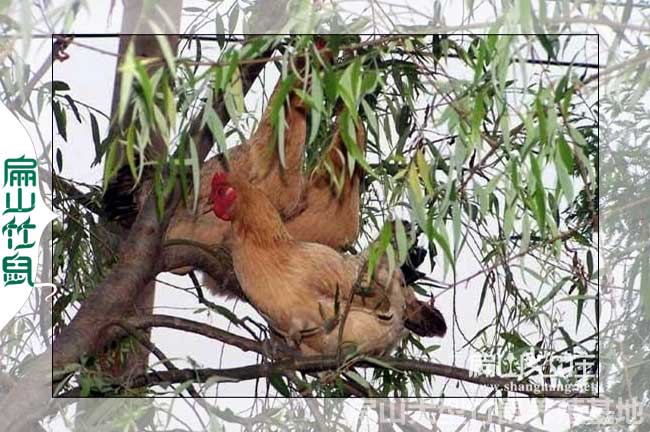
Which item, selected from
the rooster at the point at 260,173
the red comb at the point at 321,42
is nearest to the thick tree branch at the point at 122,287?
the rooster at the point at 260,173

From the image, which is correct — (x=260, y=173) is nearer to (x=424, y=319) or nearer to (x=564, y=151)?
(x=424, y=319)

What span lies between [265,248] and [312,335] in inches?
6.5

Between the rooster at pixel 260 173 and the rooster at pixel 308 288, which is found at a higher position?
the rooster at pixel 260 173

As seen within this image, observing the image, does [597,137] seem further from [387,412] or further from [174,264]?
[174,264]

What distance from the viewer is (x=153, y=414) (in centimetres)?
167

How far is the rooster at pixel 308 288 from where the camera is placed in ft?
5.68

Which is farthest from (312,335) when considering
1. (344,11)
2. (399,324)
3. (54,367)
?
(344,11)

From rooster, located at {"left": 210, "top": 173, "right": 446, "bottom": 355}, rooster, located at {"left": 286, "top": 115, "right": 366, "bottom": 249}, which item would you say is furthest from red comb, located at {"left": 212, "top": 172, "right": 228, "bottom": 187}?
rooster, located at {"left": 286, "top": 115, "right": 366, "bottom": 249}

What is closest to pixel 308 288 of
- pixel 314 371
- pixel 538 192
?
pixel 314 371

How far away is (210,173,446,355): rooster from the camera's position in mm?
1730

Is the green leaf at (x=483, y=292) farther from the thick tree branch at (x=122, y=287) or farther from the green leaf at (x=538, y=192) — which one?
the thick tree branch at (x=122, y=287)

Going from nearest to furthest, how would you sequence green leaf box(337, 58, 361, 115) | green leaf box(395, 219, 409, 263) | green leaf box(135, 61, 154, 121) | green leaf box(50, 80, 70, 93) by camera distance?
green leaf box(135, 61, 154, 121)
green leaf box(337, 58, 361, 115)
green leaf box(395, 219, 409, 263)
green leaf box(50, 80, 70, 93)

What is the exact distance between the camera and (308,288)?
1.74 meters

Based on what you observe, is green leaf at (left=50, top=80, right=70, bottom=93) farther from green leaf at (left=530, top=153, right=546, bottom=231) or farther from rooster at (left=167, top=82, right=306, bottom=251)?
green leaf at (left=530, top=153, right=546, bottom=231)
